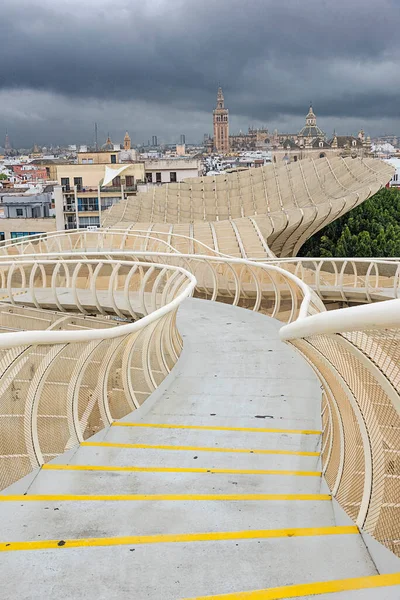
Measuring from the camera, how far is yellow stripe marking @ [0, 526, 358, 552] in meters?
2.86

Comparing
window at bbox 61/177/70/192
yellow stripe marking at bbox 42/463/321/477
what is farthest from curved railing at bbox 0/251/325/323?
window at bbox 61/177/70/192

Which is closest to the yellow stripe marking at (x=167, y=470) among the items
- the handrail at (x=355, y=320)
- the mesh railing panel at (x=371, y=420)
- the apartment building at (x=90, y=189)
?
the mesh railing panel at (x=371, y=420)

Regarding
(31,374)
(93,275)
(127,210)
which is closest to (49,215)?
(127,210)

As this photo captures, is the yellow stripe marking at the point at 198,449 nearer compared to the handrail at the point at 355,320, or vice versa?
the handrail at the point at 355,320

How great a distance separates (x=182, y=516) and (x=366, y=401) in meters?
1.23

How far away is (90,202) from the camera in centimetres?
6322

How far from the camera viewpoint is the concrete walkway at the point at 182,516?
260 centimetres

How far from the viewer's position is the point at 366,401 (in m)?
2.84

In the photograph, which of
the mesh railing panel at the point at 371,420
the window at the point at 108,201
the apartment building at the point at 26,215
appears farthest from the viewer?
the window at the point at 108,201

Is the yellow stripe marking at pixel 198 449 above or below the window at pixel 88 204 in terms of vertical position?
above

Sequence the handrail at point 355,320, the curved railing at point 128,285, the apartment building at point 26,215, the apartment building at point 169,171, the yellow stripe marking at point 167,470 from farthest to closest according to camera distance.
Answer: the apartment building at point 169,171, the apartment building at point 26,215, the curved railing at point 128,285, the yellow stripe marking at point 167,470, the handrail at point 355,320

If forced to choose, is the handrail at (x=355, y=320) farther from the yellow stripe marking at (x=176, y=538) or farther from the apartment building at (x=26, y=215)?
the apartment building at (x=26, y=215)

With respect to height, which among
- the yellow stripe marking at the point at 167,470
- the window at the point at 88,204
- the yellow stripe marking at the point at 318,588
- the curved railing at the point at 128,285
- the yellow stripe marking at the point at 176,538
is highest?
the yellow stripe marking at the point at 318,588

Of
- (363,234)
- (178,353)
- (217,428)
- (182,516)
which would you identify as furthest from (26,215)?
(182,516)
